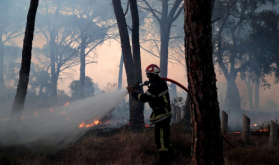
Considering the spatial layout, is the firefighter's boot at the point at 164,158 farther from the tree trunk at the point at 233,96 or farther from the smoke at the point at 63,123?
the tree trunk at the point at 233,96

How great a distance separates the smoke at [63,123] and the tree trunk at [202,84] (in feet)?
8.85

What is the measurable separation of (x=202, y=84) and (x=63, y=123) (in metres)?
8.26

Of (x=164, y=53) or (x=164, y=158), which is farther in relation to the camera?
(x=164, y=53)

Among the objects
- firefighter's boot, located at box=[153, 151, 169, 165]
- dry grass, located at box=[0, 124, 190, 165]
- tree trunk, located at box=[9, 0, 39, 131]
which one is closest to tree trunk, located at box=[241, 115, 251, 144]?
dry grass, located at box=[0, 124, 190, 165]

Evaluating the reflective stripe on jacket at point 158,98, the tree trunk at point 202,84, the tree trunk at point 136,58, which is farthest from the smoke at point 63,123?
the tree trunk at point 202,84

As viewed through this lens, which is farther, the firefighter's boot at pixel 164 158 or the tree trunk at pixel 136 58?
the tree trunk at pixel 136 58

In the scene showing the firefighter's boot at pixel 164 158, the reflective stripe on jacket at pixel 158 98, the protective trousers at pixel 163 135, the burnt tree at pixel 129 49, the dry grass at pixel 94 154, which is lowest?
the dry grass at pixel 94 154

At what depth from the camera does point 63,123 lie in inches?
388

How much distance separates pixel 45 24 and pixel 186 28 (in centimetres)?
2452

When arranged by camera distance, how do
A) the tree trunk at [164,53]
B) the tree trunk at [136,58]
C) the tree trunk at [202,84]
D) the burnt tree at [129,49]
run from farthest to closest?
the tree trunk at [164,53] → the burnt tree at [129,49] → the tree trunk at [136,58] → the tree trunk at [202,84]

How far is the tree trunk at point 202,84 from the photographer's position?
128 inches

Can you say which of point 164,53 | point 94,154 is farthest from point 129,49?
point 164,53

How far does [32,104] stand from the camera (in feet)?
50.4

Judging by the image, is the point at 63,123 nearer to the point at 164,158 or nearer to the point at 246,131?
the point at 164,158
